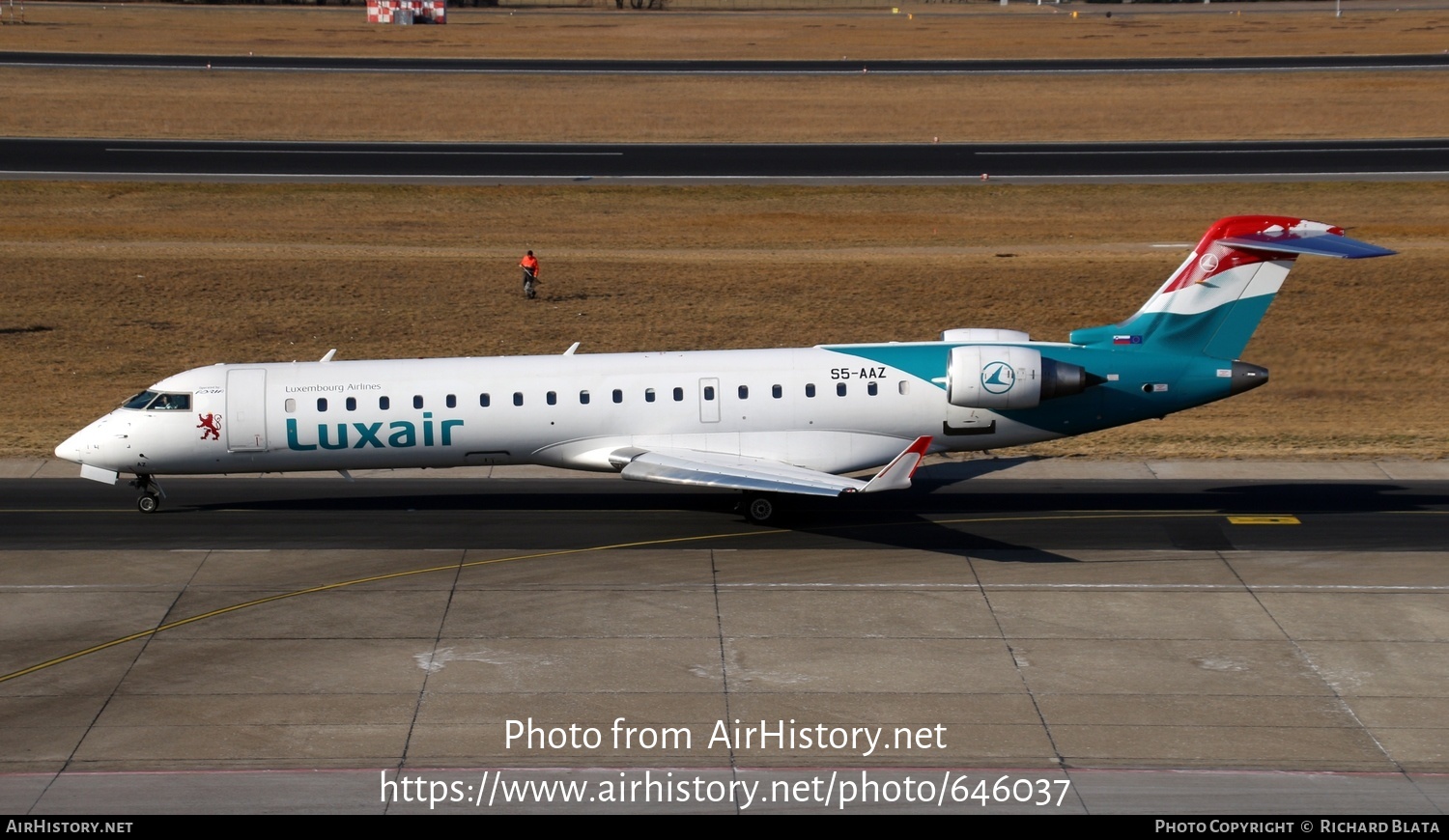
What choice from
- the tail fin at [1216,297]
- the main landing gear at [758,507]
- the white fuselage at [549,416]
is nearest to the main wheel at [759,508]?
the main landing gear at [758,507]

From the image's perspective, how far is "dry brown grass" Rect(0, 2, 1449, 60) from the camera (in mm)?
97438

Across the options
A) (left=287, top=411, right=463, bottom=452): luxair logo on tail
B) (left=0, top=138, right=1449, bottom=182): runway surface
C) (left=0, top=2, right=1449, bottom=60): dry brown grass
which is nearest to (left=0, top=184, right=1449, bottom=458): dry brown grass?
(left=0, top=138, right=1449, bottom=182): runway surface

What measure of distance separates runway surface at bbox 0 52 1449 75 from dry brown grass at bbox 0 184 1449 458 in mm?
31745

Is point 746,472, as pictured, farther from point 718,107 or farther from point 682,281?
point 718,107

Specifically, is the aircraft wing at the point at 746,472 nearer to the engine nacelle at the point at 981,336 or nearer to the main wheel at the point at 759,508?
the main wheel at the point at 759,508

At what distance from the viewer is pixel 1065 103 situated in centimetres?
7600

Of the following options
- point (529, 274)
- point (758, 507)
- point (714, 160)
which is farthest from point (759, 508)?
point (714, 160)

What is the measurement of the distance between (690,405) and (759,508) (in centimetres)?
241

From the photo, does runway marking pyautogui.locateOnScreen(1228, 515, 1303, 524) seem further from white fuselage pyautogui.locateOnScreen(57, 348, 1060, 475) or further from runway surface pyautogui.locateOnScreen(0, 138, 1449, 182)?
runway surface pyautogui.locateOnScreen(0, 138, 1449, 182)

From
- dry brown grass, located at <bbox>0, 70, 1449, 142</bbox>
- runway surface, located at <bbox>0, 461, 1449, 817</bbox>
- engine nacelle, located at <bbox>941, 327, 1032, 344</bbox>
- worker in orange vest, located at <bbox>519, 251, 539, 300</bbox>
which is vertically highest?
dry brown grass, located at <bbox>0, 70, 1449, 142</bbox>

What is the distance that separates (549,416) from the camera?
27969 millimetres

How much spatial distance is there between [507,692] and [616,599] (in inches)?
155

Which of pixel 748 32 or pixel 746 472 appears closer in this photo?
pixel 746 472

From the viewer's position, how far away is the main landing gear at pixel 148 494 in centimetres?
2936
